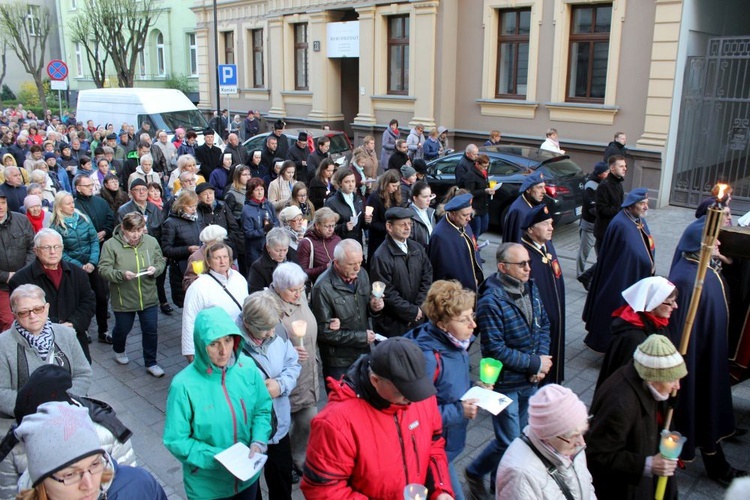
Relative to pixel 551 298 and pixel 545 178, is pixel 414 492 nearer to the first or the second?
pixel 551 298

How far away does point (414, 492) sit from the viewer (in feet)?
8.59

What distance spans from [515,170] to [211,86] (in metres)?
20.1

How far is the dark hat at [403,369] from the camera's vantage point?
2.63 m

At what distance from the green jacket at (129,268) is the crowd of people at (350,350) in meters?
0.02

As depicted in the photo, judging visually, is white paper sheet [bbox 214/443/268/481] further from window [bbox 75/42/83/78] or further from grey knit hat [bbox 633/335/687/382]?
window [bbox 75/42/83/78]

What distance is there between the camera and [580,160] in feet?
52.0

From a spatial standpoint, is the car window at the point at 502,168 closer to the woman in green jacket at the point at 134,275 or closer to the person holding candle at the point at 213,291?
the woman in green jacket at the point at 134,275

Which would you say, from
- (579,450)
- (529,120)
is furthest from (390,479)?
(529,120)

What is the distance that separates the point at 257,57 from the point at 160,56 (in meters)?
14.1

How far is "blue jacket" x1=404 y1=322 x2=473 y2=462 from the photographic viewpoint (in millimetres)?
3654

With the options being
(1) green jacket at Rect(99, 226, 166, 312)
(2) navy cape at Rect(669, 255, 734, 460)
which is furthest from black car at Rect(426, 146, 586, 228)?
(1) green jacket at Rect(99, 226, 166, 312)

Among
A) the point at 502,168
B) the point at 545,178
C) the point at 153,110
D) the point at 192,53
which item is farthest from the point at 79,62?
the point at 545,178

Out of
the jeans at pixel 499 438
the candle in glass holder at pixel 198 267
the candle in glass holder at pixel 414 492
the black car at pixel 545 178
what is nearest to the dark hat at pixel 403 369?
the candle in glass holder at pixel 414 492

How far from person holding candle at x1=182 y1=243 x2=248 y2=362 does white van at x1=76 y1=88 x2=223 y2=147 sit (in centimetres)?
1331
